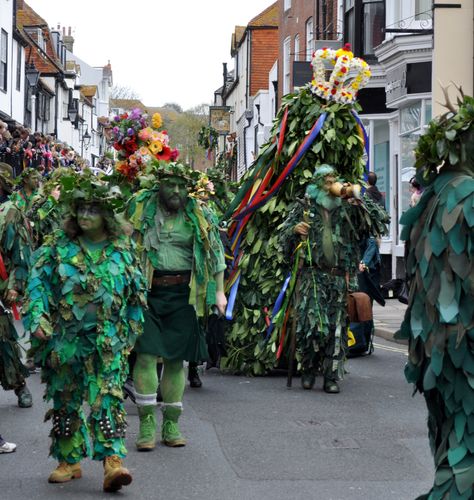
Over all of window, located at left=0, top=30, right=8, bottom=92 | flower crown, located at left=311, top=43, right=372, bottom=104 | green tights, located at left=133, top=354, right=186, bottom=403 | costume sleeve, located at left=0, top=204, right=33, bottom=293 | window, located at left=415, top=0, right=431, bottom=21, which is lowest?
green tights, located at left=133, top=354, right=186, bottom=403

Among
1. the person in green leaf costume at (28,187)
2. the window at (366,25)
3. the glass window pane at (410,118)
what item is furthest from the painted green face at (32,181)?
the window at (366,25)

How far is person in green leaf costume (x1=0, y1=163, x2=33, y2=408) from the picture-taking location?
881cm

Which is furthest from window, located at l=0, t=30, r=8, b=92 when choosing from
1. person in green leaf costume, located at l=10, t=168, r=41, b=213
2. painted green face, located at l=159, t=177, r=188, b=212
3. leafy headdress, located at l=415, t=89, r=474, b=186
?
leafy headdress, located at l=415, t=89, r=474, b=186

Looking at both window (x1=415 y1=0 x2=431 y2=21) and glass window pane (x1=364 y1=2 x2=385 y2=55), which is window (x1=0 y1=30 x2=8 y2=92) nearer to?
glass window pane (x1=364 y1=2 x2=385 y2=55)

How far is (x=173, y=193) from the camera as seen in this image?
8180 mm

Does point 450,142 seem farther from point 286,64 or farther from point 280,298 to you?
point 286,64

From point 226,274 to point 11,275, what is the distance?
3.79 metres

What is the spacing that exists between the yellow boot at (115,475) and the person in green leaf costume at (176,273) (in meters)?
1.39

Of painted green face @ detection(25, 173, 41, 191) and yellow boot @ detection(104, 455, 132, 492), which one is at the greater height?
painted green face @ detection(25, 173, 41, 191)

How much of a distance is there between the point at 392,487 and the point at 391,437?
162cm

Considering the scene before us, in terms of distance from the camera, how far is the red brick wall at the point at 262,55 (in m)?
54.5

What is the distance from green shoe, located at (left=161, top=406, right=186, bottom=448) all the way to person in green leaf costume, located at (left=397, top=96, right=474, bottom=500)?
Result: 3.34 metres

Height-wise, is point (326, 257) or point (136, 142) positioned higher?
point (136, 142)

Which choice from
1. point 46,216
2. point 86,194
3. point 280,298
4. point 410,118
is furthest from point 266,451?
point 410,118
